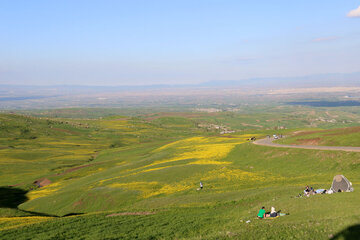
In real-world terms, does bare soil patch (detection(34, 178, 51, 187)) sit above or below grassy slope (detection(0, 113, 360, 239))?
below

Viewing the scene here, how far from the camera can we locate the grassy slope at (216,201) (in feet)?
78.8

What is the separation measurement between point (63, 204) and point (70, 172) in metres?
43.2

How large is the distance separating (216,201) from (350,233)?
2153cm

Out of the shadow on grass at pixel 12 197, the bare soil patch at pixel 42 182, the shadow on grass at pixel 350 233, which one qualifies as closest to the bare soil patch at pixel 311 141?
the shadow on grass at pixel 350 233

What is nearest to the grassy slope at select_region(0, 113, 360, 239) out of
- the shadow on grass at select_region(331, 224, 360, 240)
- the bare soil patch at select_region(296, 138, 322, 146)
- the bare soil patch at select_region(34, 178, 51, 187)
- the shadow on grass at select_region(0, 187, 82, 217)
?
the shadow on grass at select_region(331, 224, 360, 240)

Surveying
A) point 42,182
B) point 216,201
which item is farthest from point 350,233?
point 42,182

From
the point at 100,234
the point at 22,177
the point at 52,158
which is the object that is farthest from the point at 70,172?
the point at 100,234

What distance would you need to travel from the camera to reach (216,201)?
125ft

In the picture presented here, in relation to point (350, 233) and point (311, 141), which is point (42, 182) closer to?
point (311, 141)

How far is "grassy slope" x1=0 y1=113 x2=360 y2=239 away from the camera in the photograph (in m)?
24.0

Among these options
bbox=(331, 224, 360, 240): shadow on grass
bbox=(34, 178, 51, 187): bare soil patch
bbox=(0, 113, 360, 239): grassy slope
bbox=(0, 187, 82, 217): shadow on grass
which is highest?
bbox=(331, 224, 360, 240): shadow on grass

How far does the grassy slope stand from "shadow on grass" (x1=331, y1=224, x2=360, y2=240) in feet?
1.99

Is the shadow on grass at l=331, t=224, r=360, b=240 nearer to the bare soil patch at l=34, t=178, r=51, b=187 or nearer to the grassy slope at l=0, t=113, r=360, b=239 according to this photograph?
the grassy slope at l=0, t=113, r=360, b=239

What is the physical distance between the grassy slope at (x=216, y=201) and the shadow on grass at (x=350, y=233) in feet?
1.99
